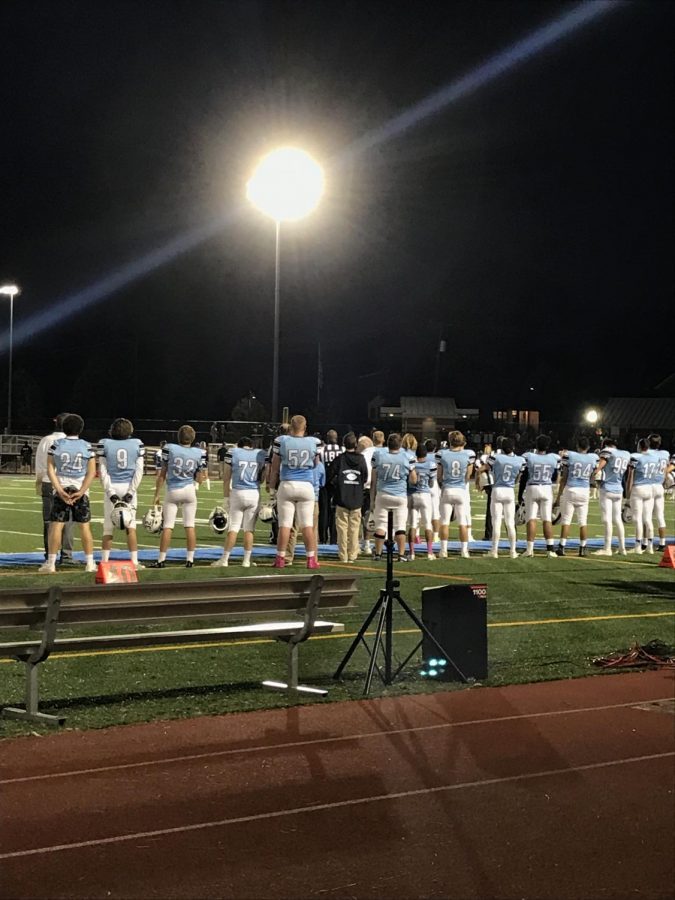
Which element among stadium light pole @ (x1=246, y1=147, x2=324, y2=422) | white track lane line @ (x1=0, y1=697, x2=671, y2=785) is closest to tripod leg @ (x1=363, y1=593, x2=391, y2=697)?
white track lane line @ (x1=0, y1=697, x2=671, y2=785)

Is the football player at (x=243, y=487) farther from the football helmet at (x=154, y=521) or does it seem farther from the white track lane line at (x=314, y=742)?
the white track lane line at (x=314, y=742)

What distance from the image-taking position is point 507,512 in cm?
1634

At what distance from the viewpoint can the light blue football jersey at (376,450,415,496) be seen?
14.6 meters

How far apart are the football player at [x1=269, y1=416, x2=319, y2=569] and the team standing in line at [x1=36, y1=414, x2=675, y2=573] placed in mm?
12

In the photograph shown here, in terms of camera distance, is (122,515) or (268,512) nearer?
(122,515)

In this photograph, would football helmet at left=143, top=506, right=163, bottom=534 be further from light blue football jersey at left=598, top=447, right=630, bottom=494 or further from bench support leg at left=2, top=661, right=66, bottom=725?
bench support leg at left=2, top=661, right=66, bottom=725

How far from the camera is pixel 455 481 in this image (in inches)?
622

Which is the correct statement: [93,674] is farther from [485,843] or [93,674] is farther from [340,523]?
[340,523]

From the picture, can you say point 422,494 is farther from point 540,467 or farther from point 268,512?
point 268,512

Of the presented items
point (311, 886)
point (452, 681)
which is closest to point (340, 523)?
point (452, 681)

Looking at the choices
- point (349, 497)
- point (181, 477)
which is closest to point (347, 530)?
point (349, 497)

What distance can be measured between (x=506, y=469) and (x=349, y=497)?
8.48 feet

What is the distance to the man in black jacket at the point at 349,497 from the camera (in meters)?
14.9

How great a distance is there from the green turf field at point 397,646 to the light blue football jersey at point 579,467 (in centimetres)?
119
